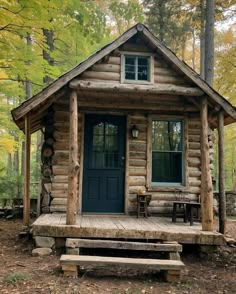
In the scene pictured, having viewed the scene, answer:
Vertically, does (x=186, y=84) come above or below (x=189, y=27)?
below

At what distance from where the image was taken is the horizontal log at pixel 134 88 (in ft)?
22.9

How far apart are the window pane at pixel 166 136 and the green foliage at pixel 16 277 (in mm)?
4932

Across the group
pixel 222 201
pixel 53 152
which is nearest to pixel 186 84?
pixel 222 201

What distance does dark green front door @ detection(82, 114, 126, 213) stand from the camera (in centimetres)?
855

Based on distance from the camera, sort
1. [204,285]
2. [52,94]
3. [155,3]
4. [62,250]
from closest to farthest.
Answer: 1. [204,285]
2. [62,250]
3. [52,94]
4. [155,3]

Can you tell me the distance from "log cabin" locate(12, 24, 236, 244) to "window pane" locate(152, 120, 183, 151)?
1.1 inches

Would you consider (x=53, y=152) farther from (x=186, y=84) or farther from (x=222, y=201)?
(x=222, y=201)

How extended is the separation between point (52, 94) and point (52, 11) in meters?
2.44

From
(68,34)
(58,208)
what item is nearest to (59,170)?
(58,208)

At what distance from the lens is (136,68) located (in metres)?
8.07

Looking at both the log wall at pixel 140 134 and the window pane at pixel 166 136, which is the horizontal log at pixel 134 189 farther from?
the window pane at pixel 166 136

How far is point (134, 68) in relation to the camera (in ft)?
26.5

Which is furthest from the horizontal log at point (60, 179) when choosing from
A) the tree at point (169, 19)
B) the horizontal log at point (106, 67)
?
the tree at point (169, 19)

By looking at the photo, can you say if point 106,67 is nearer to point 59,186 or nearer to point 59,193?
point 59,186
